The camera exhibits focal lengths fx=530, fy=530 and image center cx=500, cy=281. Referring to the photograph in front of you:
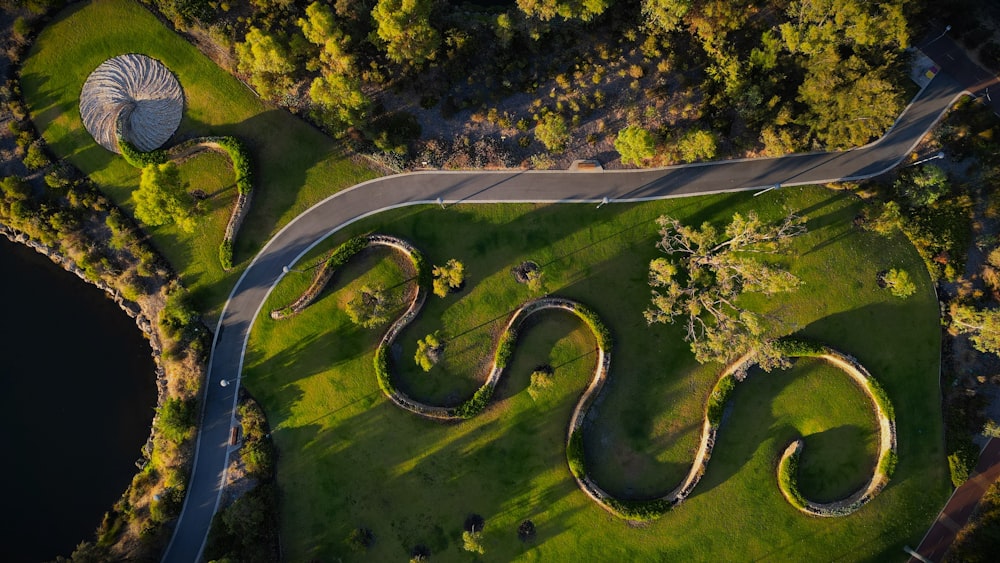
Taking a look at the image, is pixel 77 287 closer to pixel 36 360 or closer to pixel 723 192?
pixel 36 360

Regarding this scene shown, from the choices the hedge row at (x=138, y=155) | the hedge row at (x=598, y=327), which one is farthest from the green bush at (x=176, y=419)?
the hedge row at (x=598, y=327)

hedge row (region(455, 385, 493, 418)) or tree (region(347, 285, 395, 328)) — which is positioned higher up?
tree (region(347, 285, 395, 328))

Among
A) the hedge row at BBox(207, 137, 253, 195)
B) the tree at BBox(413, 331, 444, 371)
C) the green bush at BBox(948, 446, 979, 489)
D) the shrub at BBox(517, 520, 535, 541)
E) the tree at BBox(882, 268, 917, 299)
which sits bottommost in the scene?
the green bush at BBox(948, 446, 979, 489)

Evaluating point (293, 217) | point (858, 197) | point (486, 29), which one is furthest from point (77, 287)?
point (858, 197)

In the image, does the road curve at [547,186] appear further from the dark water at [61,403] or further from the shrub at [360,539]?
the shrub at [360,539]

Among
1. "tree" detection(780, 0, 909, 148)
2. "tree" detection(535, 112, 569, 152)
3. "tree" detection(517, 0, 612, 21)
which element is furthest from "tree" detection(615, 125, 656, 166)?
"tree" detection(780, 0, 909, 148)

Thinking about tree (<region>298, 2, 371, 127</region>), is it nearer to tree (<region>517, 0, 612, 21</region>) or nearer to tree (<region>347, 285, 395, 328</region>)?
tree (<region>347, 285, 395, 328</region>)
